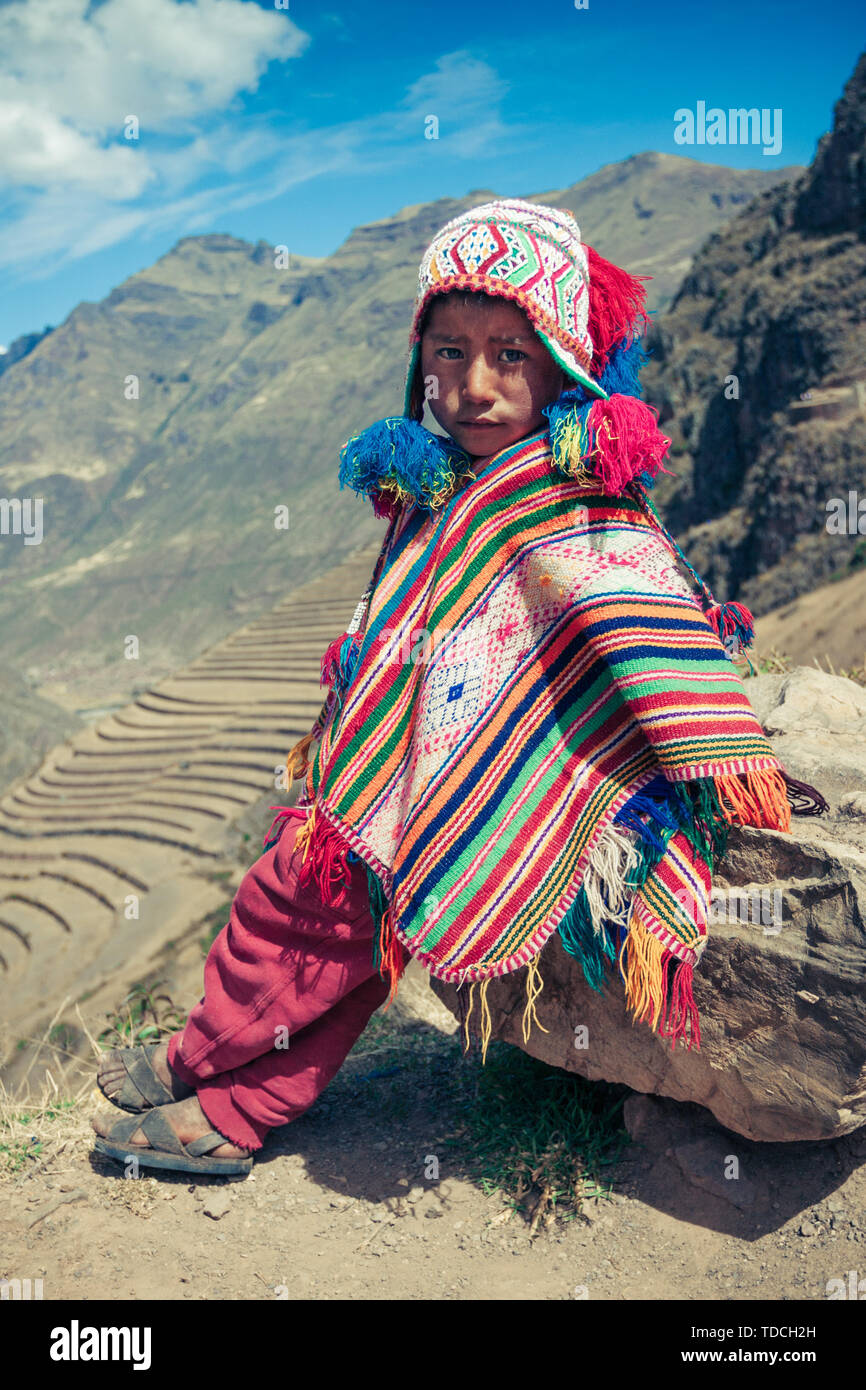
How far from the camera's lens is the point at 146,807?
1541 cm

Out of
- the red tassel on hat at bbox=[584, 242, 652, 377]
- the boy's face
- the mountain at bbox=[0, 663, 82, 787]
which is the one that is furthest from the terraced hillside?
the mountain at bbox=[0, 663, 82, 787]

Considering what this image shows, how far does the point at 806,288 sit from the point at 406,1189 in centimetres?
2011

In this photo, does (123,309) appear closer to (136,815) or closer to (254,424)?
(254,424)

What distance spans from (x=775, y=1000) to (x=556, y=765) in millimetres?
552

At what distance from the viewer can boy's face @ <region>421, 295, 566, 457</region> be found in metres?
1.88

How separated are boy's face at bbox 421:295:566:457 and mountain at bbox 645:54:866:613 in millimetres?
13844

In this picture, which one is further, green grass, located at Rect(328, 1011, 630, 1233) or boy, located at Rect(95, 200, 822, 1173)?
green grass, located at Rect(328, 1011, 630, 1233)

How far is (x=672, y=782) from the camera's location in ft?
5.69

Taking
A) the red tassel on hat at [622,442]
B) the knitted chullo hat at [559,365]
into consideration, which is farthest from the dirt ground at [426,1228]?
the red tassel on hat at [622,442]

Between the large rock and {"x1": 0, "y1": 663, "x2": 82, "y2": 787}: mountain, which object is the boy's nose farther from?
{"x1": 0, "y1": 663, "x2": 82, "y2": 787}: mountain

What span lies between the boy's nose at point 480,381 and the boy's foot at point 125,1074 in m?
1.58

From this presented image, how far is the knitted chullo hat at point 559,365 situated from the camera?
69.4 inches

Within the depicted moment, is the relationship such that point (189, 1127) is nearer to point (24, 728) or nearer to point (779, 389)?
point (779, 389)

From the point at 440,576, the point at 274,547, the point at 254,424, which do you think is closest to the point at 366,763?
the point at 440,576
